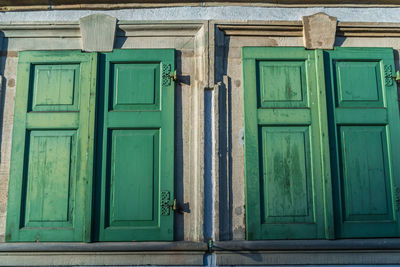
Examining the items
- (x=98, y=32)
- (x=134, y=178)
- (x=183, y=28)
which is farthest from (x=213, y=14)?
(x=134, y=178)

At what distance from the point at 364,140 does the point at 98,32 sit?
3076mm

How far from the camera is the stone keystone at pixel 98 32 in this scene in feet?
12.2

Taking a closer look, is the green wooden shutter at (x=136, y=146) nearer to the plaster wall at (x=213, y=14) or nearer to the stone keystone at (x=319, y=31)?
the plaster wall at (x=213, y=14)

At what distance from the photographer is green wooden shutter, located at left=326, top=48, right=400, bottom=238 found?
344 cm

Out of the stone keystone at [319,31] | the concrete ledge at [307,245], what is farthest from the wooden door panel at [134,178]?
the stone keystone at [319,31]

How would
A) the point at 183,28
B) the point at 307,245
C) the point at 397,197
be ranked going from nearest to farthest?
1. the point at 307,245
2. the point at 397,197
3. the point at 183,28

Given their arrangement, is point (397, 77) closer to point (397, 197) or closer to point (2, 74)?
point (397, 197)

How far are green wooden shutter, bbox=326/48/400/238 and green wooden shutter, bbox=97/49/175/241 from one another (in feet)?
5.67

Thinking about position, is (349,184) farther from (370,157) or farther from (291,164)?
(291,164)

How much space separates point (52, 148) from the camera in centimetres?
354

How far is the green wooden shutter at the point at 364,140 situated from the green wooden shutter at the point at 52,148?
2.55 metres

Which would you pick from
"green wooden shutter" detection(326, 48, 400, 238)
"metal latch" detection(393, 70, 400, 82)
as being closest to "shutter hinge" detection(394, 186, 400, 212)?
"green wooden shutter" detection(326, 48, 400, 238)

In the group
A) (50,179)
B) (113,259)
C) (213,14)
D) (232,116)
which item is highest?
(213,14)

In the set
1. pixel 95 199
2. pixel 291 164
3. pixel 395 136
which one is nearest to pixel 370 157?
pixel 395 136
